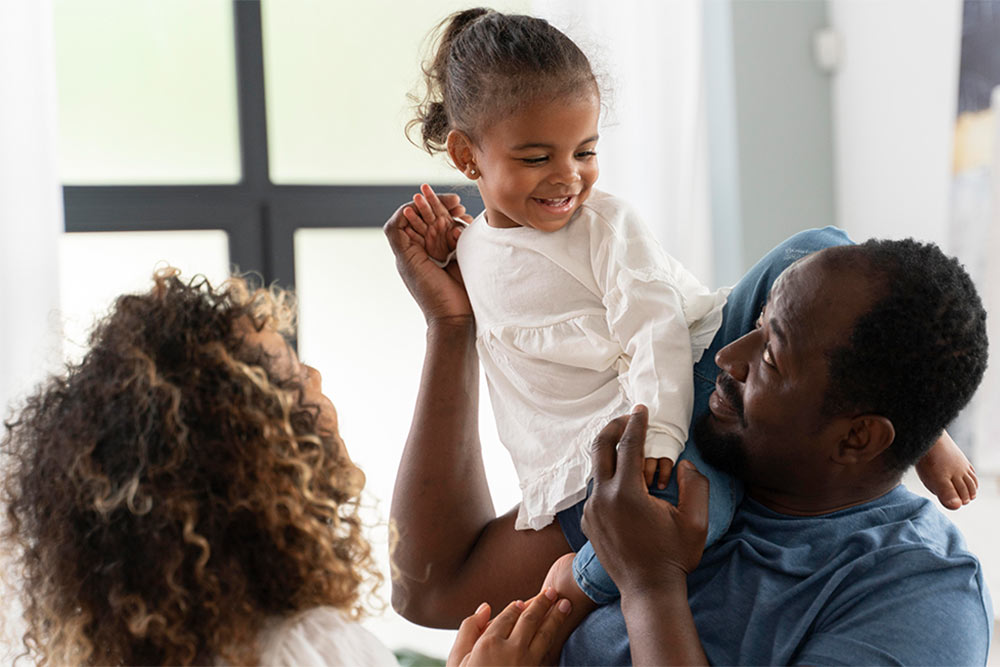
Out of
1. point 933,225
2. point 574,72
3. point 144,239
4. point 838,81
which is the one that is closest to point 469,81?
point 574,72

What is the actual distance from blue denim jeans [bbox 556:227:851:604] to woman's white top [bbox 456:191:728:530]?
27 millimetres

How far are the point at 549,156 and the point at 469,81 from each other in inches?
7.4

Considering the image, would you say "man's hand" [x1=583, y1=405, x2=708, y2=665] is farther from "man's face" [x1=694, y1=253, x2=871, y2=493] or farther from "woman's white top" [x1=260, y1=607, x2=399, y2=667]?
"woman's white top" [x1=260, y1=607, x2=399, y2=667]

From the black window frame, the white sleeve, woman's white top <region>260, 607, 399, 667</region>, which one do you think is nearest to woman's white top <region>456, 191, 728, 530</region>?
the white sleeve

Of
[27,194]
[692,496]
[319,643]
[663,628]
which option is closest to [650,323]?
[692,496]

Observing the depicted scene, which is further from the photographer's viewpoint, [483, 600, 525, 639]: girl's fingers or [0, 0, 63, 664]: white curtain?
[0, 0, 63, 664]: white curtain

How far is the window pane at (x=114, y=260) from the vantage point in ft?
9.66

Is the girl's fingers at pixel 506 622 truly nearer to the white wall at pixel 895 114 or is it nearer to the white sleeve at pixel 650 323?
the white sleeve at pixel 650 323

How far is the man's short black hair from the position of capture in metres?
1.27

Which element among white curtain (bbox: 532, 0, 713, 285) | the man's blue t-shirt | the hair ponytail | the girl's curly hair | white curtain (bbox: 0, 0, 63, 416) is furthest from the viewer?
white curtain (bbox: 532, 0, 713, 285)

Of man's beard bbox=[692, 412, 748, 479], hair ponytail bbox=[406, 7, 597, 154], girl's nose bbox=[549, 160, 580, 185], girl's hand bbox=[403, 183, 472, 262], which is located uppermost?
hair ponytail bbox=[406, 7, 597, 154]

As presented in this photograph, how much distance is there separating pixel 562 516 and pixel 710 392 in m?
0.30

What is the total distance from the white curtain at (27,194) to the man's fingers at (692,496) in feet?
5.81

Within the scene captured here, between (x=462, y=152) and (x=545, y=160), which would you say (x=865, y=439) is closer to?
(x=545, y=160)
